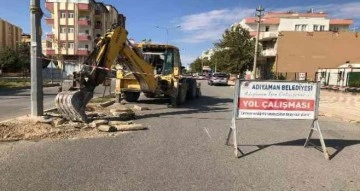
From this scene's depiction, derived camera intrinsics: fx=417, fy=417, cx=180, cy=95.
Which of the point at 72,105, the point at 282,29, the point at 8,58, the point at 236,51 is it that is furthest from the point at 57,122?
the point at 282,29

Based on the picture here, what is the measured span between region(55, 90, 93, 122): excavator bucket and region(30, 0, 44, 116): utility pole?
59 cm

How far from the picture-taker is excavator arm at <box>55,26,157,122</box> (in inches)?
453

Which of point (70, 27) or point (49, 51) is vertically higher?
point (70, 27)

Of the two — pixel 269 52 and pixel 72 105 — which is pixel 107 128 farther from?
pixel 269 52

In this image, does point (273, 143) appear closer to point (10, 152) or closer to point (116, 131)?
point (116, 131)

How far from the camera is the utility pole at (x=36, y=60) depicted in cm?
1162

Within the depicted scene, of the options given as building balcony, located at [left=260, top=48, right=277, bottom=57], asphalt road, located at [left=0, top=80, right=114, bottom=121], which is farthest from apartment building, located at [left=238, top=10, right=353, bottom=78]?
asphalt road, located at [left=0, top=80, right=114, bottom=121]

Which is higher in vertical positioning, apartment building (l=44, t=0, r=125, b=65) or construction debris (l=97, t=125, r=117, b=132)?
apartment building (l=44, t=0, r=125, b=65)

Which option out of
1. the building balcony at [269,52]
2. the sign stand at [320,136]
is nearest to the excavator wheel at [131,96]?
the sign stand at [320,136]

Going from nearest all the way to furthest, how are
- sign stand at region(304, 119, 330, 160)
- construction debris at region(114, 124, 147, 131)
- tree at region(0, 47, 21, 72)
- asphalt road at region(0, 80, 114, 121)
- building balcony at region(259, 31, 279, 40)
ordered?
sign stand at region(304, 119, 330, 160) → construction debris at region(114, 124, 147, 131) → asphalt road at region(0, 80, 114, 121) → tree at region(0, 47, 21, 72) → building balcony at region(259, 31, 279, 40)

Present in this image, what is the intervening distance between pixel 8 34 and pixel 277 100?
85.0 metres

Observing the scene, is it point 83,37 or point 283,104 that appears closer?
point 283,104

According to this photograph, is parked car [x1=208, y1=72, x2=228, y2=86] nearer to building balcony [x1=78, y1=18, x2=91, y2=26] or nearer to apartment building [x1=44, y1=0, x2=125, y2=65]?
apartment building [x1=44, y1=0, x2=125, y2=65]

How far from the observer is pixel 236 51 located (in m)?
66.9
